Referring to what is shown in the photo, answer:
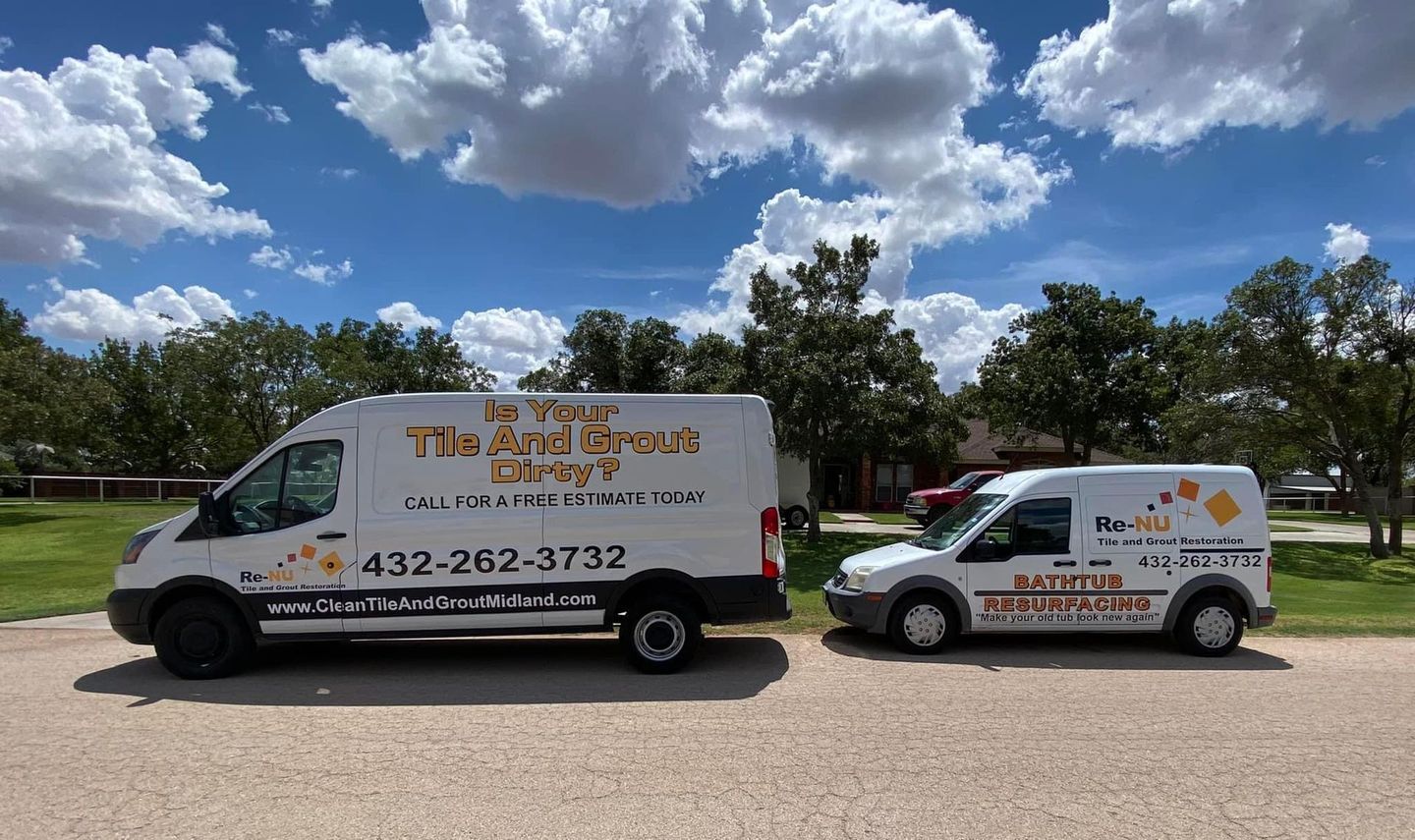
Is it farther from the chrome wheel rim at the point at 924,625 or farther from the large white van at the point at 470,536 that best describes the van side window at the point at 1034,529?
the large white van at the point at 470,536

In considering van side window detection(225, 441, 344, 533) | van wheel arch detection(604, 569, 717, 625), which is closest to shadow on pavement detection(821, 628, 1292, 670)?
van wheel arch detection(604, 569, 717, 625)

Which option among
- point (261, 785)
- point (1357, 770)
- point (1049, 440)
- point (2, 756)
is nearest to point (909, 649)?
point (1357, 770)

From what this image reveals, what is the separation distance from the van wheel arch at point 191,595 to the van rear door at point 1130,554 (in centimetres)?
780

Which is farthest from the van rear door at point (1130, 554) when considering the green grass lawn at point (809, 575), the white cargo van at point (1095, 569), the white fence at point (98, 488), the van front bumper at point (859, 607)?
the white fence at point (98, 488)

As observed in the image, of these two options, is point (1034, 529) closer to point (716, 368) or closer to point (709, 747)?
point (709, 747)

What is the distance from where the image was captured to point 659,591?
653cm

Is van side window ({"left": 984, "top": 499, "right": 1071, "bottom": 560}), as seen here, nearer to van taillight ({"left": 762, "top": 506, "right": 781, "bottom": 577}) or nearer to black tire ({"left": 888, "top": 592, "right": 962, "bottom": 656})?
black tire ({"left": 888, "top": 592, "right": 962, "bottom": 656})

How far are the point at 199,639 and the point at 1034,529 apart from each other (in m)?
7.79

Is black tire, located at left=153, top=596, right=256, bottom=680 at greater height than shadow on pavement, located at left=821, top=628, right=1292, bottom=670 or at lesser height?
greater

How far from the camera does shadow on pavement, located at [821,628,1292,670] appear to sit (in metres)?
6.96

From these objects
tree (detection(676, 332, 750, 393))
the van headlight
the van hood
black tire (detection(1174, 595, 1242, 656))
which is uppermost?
tree (detection(676, 332, 750, 393))

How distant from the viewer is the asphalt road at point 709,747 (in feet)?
12.2

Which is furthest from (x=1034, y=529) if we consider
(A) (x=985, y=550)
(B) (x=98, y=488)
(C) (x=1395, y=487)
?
(B) (x=98, y=488)

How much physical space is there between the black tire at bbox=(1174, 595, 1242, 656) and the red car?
1486 centimetres
